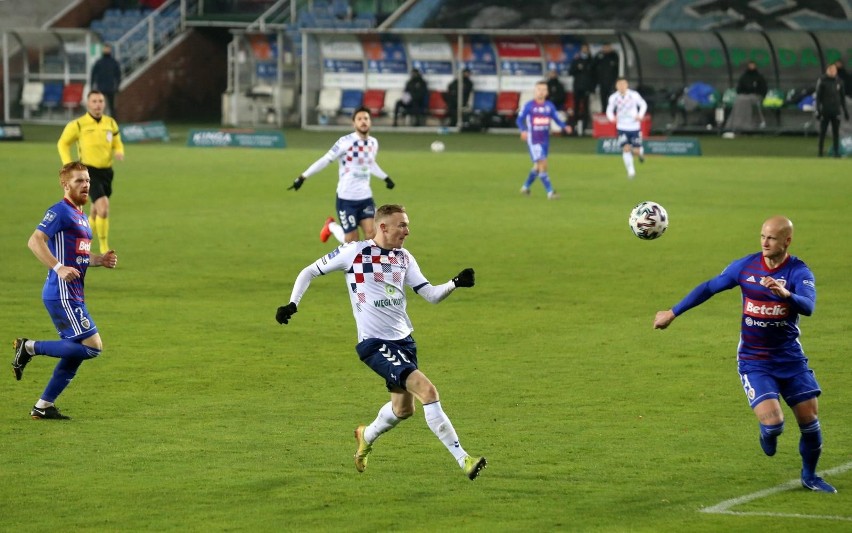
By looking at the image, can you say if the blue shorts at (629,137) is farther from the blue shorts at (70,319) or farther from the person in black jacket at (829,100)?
the blue shorts at (70,319)

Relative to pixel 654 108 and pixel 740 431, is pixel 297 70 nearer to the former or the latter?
pixel 654 108

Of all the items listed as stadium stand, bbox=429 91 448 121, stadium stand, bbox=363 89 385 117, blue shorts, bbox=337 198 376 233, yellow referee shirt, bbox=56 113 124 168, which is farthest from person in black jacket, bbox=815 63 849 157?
yellow referee shirt, bbox=56 113 124 168

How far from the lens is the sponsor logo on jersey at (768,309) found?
9297 millimetres

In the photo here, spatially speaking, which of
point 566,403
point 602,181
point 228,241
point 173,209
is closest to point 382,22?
point 602,181

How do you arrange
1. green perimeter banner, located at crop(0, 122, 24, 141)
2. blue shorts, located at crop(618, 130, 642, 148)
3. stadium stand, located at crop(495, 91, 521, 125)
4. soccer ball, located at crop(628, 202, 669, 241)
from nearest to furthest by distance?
soccer ball, located at crop(628, 202, 669, 241), blue shorts, located at crop(618, 130, 642, 148), green perimeter banner, located at crop(0, 122, 24, 141), stadium stand, located at crop(495, 91, 521, 125)

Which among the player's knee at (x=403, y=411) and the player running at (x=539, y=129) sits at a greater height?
the player's knee at (x=403, y=411)

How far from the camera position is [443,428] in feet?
30.5

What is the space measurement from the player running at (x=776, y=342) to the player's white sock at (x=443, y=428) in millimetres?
1913

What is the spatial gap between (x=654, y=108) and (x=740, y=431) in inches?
1455

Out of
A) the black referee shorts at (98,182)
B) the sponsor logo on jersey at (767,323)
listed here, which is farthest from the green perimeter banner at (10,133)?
the sponsor logo on jersey at (767,323)

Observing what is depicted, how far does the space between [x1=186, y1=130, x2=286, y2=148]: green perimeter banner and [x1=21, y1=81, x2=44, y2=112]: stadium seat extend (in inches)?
519

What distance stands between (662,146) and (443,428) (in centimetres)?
3183

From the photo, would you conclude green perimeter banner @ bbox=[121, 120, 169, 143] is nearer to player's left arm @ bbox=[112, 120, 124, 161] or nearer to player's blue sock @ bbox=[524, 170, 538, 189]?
player's blue sock @ bbox=[524, 170, 538, 189]

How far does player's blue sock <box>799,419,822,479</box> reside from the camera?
920 cm
